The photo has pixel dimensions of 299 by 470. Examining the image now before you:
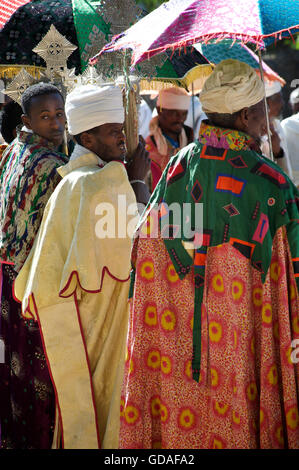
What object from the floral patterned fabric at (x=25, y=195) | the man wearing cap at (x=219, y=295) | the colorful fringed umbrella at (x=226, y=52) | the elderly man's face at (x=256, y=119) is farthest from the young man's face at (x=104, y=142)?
the colorful fringed umbrella at (x=226, y=52)

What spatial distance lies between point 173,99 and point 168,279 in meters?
4.40

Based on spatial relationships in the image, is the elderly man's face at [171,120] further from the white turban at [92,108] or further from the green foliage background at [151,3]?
the white turban at [92,108]

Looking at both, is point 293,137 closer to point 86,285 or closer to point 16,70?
point 16,70

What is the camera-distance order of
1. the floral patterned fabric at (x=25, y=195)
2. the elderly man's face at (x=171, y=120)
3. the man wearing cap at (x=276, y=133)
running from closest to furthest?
the floral patterned fabric at (x=25, y=195) < the man wearing cap at (x=276, y=133) < the elderly man's face at (x=171, y=120)

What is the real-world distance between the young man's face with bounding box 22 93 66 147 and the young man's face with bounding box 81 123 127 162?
2.14 feet

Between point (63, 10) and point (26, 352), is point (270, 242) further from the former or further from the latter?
point (63, 10)

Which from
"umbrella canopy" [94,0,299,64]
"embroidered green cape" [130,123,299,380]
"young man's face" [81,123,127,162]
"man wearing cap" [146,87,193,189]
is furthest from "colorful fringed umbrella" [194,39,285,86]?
"embroidered green cape" [130,123,299,380]

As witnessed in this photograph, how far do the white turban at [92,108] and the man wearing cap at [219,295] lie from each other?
660 mm

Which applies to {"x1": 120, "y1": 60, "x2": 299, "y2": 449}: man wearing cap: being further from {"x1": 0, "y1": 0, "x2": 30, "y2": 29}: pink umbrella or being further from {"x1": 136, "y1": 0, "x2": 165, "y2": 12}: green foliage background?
{"x1": 136, "y1": 0, "x2": 165, "y2": 12}: green foliage background

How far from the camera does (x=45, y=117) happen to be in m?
5.71

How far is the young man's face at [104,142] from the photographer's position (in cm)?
512

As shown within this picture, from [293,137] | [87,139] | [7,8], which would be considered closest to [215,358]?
[87,139]

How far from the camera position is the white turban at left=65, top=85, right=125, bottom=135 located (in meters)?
5.05

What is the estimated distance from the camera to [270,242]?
172 inches
